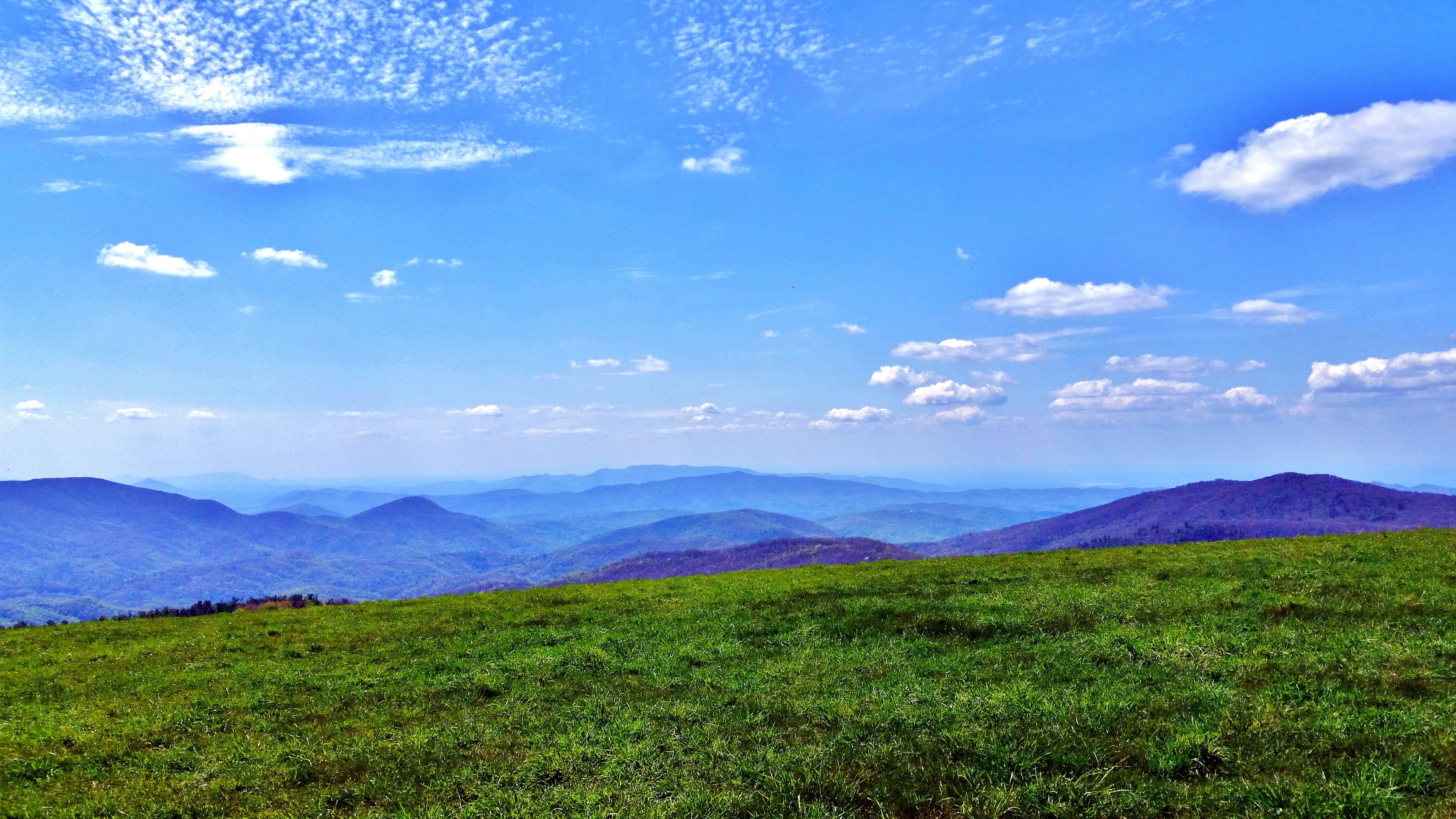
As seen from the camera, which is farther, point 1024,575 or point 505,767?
point 1024,575

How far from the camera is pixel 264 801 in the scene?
14.1 meters

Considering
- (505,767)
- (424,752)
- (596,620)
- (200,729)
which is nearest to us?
(505,767)

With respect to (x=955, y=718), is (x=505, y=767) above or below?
below

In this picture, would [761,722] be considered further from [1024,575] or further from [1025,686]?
[1024,575]

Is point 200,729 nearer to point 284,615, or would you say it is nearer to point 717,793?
point 717,793

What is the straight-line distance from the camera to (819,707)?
17.4 metres

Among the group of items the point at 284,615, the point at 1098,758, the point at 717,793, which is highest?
the point at 1098,758

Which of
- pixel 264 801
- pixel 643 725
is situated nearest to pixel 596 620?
pixel 643 725

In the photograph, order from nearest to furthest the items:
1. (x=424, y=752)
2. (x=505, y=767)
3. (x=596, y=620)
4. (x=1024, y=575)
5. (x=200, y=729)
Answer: (x=505, y=767) < (x=424, y=752) < (x=200, y=729) < (x=596, y=620) < (x=1024, y=575)

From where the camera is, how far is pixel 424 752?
16.2m

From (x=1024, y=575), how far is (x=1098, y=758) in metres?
20.9

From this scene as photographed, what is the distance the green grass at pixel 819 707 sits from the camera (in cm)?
1232

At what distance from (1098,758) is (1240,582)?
1795 centimetres

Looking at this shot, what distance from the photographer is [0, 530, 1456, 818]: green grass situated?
12320 millimetres
